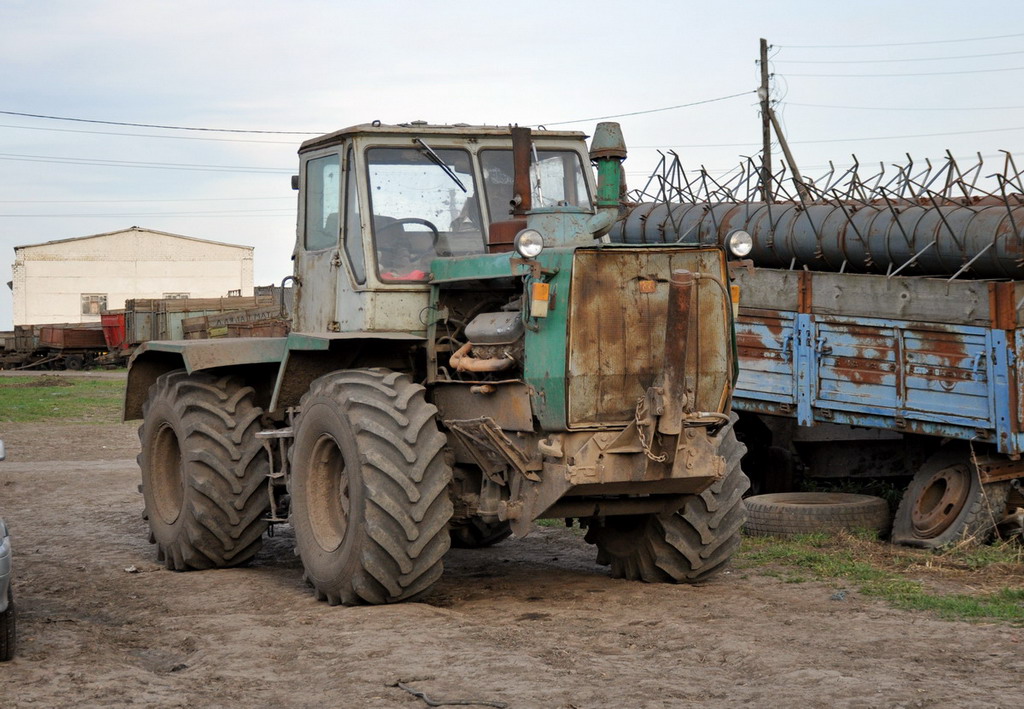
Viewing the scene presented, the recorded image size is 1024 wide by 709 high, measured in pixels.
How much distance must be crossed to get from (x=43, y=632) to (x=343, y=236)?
3040mm

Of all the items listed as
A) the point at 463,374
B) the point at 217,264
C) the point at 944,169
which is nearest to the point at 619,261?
the point at 463,374

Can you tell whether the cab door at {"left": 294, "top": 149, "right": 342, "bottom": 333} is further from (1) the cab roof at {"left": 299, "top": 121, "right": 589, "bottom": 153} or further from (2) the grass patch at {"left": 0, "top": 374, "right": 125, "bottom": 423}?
(2) the grass patch at {"left": 0, "top": 374, "right": 125, "bottom": 423}

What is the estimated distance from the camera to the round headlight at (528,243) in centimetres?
698

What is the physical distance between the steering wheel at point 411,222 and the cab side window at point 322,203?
0.43m

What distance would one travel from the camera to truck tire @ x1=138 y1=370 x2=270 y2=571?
29.9ft

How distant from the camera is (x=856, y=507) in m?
10.1

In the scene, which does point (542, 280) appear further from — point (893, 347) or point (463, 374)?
point (893, 347)

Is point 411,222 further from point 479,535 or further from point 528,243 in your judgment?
point 479,535

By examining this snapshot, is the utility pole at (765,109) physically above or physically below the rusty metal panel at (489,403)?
above

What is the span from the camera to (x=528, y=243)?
22.9ft

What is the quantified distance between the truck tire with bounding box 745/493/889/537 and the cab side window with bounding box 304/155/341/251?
3871 mm

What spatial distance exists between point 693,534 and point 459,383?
5.54ft

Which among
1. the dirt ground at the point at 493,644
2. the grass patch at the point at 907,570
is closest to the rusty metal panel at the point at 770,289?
the grass patch at the point at 907,570

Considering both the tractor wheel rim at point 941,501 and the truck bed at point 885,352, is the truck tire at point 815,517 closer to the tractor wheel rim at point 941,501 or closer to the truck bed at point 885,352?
the tractor wheel rim at point 941,501
